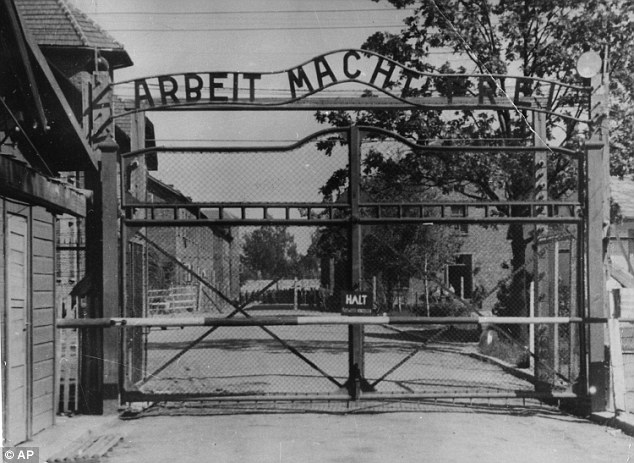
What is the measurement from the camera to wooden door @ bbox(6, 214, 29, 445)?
703 centimetres

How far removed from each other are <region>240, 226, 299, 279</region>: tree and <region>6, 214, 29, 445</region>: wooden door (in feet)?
9.88

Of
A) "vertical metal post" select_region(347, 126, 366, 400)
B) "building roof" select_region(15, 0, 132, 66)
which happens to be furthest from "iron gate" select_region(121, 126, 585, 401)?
"building roof" select_region(15, 0, 132, 66)

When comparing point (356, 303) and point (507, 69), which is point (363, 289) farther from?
point (507, 69)

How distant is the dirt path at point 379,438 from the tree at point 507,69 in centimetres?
708

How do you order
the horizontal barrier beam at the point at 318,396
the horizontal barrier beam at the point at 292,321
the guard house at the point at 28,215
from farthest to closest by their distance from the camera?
1. the horizontal barrier beam at the point at 318,396
2. the horizontal barrier beam at the point at 292,321
3. the guard house at the point at 28,215

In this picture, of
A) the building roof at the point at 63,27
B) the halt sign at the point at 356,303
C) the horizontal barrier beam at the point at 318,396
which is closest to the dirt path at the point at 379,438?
the horizontal barrier beam at the point at 318,396

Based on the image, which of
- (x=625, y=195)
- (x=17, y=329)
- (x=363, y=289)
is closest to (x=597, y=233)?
(x=363, y=289)

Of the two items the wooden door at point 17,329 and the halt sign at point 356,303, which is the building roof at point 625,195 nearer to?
the halt sign at point 356,303

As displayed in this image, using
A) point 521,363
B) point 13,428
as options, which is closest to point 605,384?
point 521,363

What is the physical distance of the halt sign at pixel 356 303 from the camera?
9.08 meters

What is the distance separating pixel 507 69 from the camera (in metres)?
16.4

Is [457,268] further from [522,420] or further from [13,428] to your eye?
[13,428]

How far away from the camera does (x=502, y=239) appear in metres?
34.5

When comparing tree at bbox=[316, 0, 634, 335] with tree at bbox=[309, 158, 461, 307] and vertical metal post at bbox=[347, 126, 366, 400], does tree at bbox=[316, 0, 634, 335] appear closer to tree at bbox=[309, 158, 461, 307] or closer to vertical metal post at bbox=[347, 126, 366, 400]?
tree at bbox=[309, 158, 461, 307]
